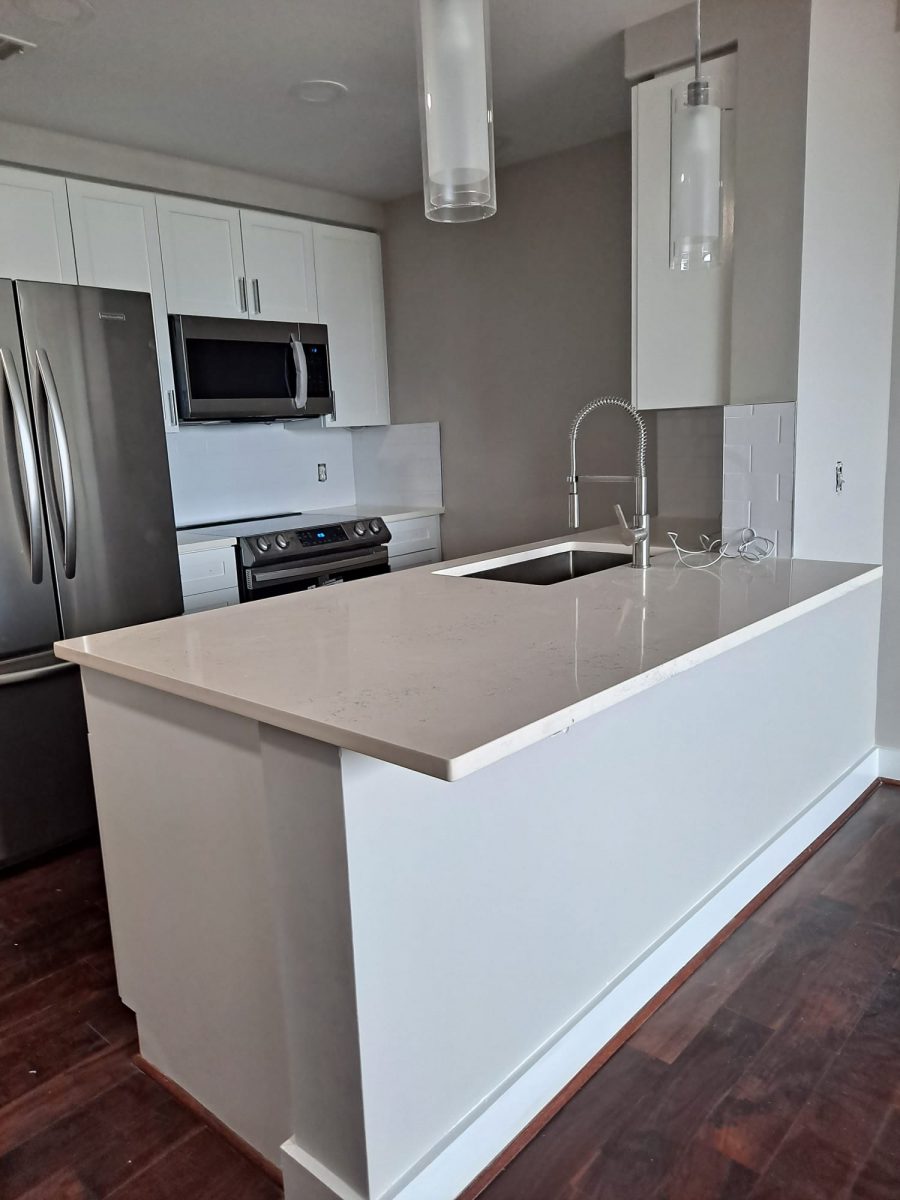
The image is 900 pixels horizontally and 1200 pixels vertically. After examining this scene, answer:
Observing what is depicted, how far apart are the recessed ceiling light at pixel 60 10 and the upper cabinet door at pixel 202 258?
3.60ft

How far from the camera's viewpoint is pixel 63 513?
2754 millimetres

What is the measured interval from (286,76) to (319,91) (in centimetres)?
16

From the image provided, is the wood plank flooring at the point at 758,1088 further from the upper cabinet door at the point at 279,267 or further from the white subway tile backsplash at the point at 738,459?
the upper cabinet door at the point at 279,267

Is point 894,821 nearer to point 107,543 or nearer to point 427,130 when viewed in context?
point 427,130

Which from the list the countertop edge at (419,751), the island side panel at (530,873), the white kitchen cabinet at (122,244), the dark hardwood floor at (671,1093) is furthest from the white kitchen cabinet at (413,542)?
the countertop edge at (419,751)

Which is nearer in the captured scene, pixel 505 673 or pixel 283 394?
pixel 505 673

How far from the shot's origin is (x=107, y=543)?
2.89m

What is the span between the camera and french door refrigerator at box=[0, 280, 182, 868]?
2.65m

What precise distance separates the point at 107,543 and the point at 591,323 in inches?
84.7

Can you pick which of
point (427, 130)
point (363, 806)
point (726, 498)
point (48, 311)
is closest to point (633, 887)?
point (363, 806)

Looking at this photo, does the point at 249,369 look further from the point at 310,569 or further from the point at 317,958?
the point at 317,958

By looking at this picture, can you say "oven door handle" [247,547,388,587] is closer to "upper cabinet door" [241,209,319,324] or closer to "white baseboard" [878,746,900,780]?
"upper cabinet door" [241,209,319,324]

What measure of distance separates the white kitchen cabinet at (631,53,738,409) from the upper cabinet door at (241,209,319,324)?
71.7 inches

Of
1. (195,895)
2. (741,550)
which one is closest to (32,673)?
(195,895)
